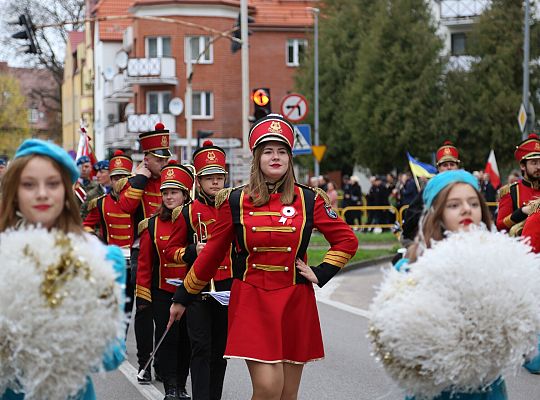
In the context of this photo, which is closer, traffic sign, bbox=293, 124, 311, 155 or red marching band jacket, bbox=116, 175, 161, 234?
red marching band jacket, bbox=116, 175, 161, 234

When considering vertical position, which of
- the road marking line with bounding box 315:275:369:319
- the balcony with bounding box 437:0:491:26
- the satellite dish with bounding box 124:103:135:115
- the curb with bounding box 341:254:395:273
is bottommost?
the curb with bounding box 341:254:395:273

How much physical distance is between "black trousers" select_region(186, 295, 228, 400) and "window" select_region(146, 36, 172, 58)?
54.4m

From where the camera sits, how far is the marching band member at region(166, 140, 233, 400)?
890cm

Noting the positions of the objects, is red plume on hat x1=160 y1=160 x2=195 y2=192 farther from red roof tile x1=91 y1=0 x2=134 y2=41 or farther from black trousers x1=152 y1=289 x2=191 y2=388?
red roof tile x1=91 y1=0 x2=134 y2=41

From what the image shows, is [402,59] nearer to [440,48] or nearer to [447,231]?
[440,48]

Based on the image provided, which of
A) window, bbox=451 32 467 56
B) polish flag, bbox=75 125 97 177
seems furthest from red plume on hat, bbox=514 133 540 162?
window, bbox=451 32 467 56

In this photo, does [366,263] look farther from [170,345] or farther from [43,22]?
[43,22]

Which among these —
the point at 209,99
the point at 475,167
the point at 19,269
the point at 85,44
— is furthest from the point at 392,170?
the point at 19,269

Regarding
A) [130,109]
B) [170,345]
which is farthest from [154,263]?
[130,109]

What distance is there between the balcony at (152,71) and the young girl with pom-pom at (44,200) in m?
56.8

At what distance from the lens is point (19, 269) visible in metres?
4.55

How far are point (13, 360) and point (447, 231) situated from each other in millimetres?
1902

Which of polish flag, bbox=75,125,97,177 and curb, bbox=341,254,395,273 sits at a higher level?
polish flag, bbox=75,125,97,177

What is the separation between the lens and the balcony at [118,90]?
6766 centimetres
